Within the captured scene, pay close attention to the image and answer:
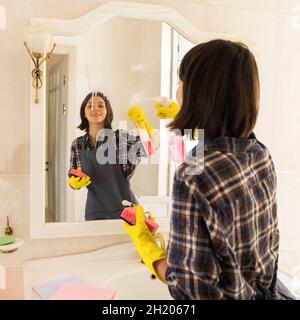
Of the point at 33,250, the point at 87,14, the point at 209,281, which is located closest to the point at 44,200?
the point at 33,250

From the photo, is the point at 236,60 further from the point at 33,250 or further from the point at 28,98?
the point at 33,250

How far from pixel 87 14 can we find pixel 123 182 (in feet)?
1.76

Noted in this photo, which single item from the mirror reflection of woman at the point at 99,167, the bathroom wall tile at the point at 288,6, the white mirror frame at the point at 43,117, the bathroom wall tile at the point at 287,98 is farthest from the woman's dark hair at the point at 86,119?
the bathroom wall tile at the point at 288,6

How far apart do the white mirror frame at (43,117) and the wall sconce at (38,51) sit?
2cm

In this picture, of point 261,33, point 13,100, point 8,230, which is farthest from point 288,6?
point 8,230

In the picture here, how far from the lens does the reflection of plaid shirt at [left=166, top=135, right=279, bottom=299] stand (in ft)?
2.48

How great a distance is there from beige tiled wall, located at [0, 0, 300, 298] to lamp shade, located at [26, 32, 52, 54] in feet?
0.19

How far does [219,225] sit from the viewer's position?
A: 753mm

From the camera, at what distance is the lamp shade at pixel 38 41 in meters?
1.23

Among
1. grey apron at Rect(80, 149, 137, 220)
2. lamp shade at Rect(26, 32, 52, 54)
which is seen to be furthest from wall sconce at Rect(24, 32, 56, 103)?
grey apron at Rect(80, 149, 137, 220)

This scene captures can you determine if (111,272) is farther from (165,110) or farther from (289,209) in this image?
(289,209)

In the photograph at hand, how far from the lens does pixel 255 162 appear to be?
32.9 inches

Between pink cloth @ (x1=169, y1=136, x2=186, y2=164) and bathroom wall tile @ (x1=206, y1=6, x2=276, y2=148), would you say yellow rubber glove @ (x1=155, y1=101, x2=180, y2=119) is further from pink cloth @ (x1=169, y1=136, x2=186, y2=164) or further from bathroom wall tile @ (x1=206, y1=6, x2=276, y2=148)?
bathroom wall tile @ (x1=206, y1=6, x2=276, y2=148)
